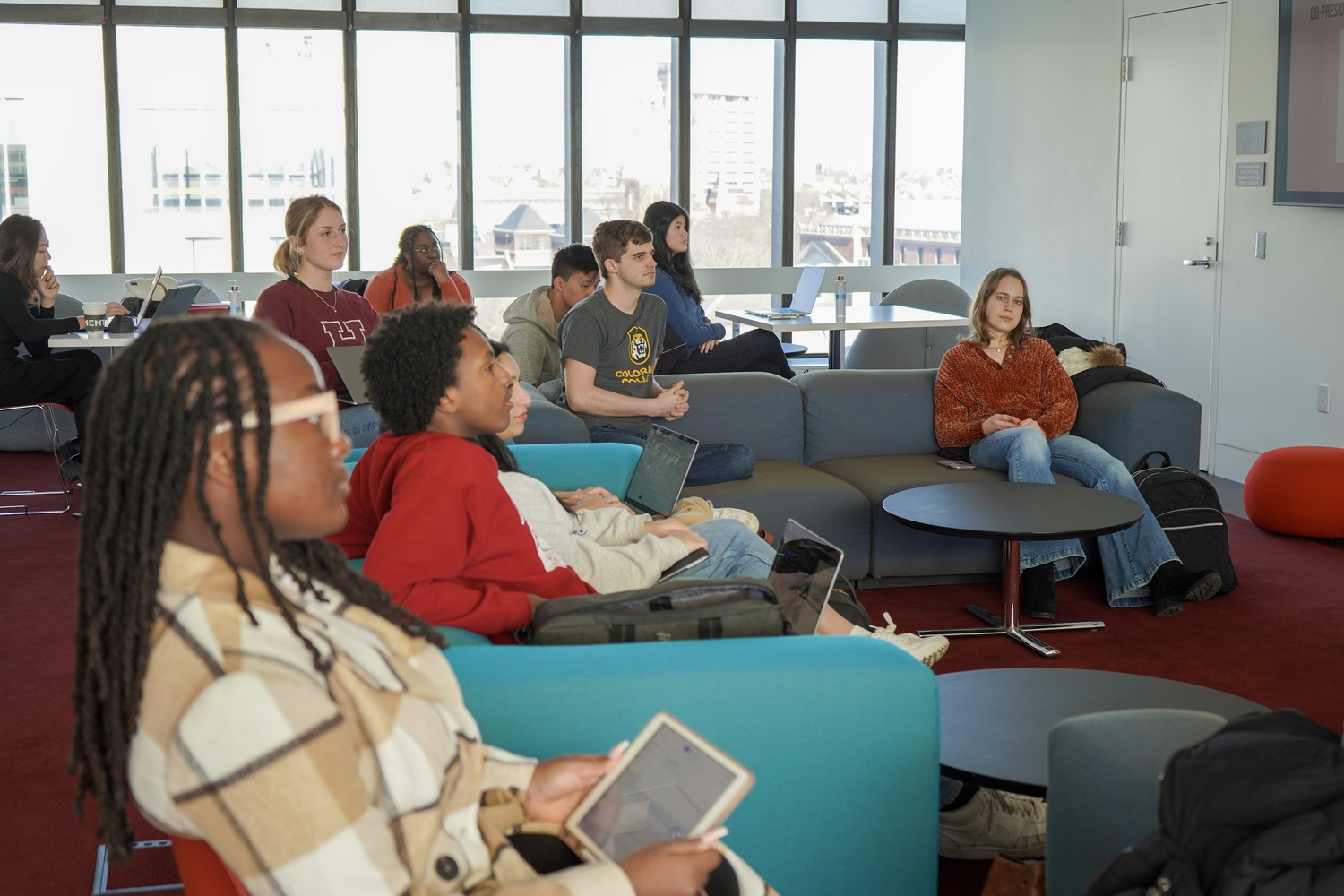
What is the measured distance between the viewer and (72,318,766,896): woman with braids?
44.5 inches

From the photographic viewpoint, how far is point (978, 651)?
3848 mm

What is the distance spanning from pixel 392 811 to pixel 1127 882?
0.74 m

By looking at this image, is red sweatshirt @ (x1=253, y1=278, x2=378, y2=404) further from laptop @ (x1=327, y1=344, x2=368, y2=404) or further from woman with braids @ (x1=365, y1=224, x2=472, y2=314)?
woman with braids @ (x1=365, y1=224, x2=472, y2=314)

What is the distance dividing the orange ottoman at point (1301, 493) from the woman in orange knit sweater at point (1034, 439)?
1024 millimetres

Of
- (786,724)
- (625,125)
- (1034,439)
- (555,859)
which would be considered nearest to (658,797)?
(555,859)

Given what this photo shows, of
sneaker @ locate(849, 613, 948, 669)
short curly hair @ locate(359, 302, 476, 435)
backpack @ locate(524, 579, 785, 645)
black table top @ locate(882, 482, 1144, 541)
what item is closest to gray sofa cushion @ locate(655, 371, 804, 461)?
black table top @ locate(882, 482, 1144, 541)

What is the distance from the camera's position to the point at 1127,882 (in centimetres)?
135

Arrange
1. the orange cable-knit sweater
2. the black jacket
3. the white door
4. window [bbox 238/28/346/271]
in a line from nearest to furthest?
the black jacket, the orange cable-knit sweater, the white door, window [bbox 238/28/346/271]

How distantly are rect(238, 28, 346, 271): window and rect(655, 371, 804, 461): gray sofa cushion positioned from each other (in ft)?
17.4

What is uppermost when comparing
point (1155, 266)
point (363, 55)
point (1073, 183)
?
point (363, 55)

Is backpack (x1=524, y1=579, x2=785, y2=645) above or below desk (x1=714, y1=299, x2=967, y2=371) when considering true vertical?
below

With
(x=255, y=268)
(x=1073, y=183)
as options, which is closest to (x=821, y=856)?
(x=1073, y=183)

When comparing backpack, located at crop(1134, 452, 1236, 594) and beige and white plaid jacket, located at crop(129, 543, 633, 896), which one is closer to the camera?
beige and white plaid jacket, located at crop(129, 543, 633, 896)

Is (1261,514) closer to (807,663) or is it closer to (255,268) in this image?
(807,663)
